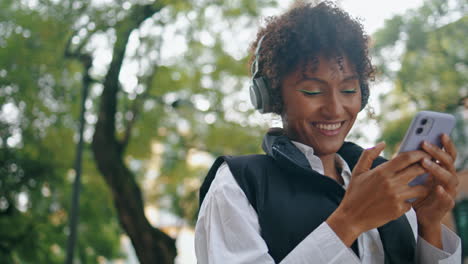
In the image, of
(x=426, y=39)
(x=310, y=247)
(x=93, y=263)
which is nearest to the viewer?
(x=310, y=247)

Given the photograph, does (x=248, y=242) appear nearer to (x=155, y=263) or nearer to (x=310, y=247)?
(x=310, y=247)

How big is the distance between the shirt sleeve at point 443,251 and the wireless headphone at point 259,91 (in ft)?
2.29

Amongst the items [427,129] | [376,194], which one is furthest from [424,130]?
[376,194]

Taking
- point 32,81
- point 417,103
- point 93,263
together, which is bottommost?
point 93,263

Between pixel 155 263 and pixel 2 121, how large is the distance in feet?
15.3

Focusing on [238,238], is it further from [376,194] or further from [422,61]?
[422,61]

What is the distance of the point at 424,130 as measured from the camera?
1460 millimetres

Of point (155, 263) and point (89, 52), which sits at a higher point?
point (89, 52)

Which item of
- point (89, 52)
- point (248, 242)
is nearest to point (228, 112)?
point (89, 52)

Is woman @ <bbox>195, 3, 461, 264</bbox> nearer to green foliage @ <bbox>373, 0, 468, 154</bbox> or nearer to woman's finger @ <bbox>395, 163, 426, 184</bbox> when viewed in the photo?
woman's finger @ <bbox>395, 163, 426, 184</bbox>

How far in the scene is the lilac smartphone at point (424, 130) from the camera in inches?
56.6

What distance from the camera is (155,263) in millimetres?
6777

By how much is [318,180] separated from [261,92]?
0.45 meters

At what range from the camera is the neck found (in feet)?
5.94
